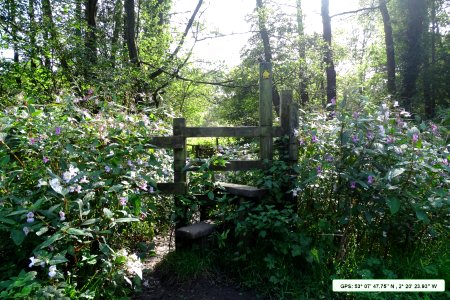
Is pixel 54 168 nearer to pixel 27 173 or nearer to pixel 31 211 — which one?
pixel 27 173

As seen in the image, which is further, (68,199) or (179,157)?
(179,157)

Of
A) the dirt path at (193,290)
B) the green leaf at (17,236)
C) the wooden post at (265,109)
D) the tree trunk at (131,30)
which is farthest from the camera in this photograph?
the tree trunk at (131,30)

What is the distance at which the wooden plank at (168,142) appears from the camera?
3.44 metres

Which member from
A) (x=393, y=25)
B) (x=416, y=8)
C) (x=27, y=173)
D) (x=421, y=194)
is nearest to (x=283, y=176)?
(x=421, y=194)

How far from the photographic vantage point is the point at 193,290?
9.43ft

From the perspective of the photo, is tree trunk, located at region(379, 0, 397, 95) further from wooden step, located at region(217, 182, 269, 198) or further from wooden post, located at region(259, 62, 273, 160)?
wooden step, located at region(217, 182, 269, 198)

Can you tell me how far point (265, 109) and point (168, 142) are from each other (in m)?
1.20

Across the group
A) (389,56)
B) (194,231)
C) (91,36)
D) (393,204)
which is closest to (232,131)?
(194,231)

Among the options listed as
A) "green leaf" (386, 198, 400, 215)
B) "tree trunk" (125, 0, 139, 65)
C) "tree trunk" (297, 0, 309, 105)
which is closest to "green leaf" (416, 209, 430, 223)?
"green leaf" (386, 198, 400, 215)

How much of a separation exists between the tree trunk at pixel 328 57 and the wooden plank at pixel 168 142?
869 centimetres

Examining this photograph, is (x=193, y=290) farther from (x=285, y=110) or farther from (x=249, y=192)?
(x=285, y=110)

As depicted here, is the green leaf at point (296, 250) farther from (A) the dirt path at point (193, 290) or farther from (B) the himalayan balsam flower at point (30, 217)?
(B) the himalayan balsam flower at point (30, 217)

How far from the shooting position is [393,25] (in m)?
14.6

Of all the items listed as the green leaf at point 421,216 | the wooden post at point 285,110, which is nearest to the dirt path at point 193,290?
the green leaf at point 421,216
